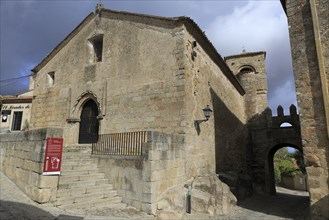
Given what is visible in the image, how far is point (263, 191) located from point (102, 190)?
12.7 m

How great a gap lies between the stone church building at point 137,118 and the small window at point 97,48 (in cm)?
5

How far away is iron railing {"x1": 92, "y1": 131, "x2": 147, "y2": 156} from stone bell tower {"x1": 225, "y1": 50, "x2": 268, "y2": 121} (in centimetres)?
1356

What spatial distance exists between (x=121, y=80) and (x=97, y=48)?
3234mm

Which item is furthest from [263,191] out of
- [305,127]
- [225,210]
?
[305,127]

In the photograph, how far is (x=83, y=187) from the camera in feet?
22.6

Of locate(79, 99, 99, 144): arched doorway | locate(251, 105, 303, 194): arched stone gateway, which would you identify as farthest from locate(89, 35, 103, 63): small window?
locate(251, 105, 303, 194): arched stone gateway

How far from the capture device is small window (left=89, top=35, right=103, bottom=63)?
12.6 m

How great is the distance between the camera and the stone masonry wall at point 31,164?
607cm

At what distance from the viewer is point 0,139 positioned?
8.90 metres

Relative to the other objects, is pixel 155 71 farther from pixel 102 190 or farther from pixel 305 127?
pixel 305 127

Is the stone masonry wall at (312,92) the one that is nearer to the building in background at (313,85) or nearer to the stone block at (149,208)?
the building in background at (313,85)

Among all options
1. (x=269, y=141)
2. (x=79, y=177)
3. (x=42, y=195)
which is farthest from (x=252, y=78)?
(x=42, y=195)

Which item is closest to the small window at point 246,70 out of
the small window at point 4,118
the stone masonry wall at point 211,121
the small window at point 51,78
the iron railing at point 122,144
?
the stone masonry wall at point 211,121

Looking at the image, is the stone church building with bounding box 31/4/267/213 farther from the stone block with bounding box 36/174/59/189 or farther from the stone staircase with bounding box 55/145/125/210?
the stone block with bounding box 36/174/59/189
